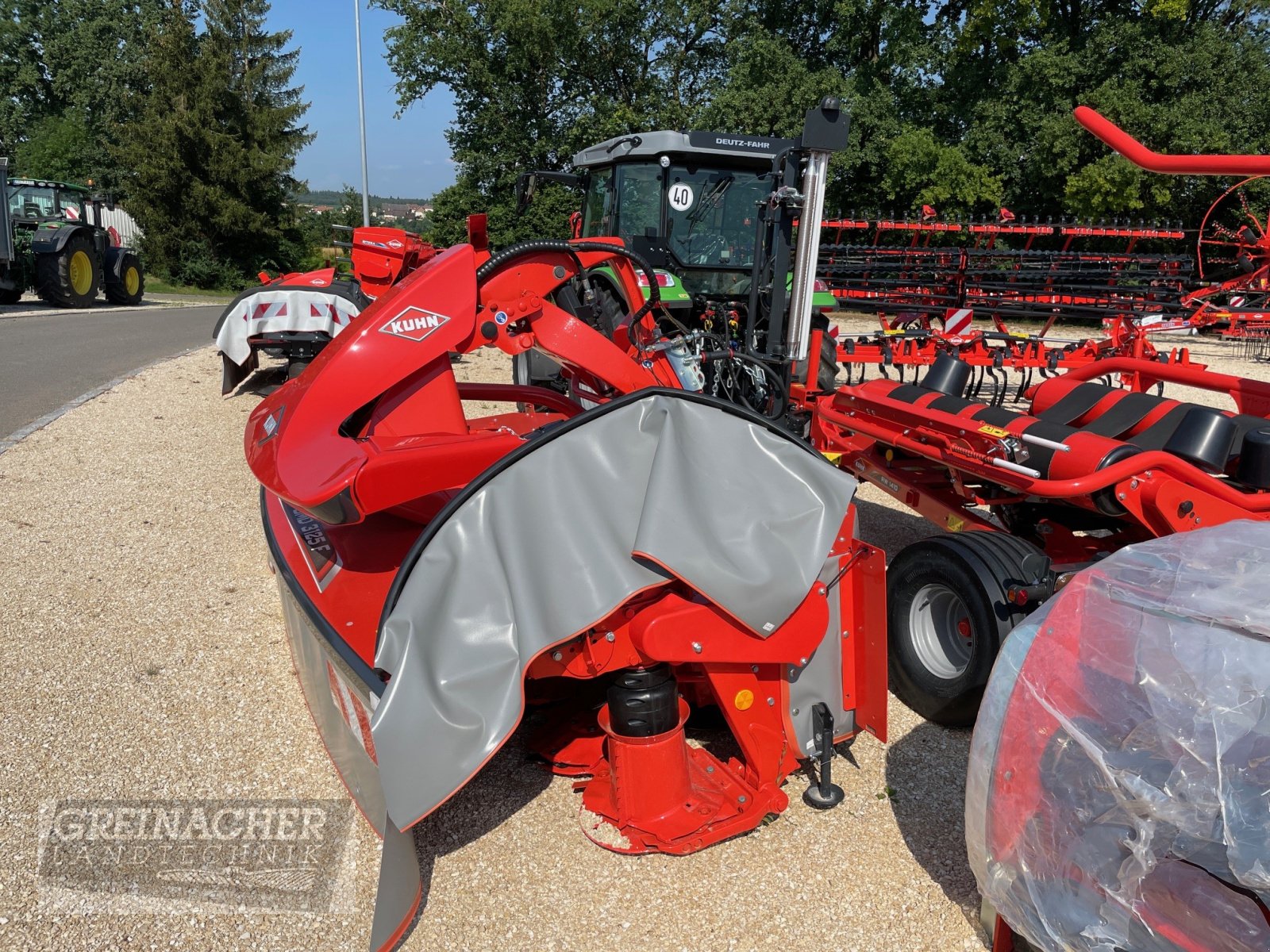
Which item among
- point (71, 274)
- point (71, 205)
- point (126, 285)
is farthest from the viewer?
point (126, 285)

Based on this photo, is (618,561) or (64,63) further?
(64,63)

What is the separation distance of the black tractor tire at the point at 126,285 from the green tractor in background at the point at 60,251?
0.02m

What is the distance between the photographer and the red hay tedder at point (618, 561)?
202 cm

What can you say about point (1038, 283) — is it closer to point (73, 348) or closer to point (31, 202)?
point (73, 348)

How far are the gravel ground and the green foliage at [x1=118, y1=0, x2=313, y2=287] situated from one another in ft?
77.5

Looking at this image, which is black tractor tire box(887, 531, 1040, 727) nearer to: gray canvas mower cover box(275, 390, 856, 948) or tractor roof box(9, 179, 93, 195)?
gray canvas mower cover box(275, 390, 856, 948)

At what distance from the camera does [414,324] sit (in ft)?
8.42

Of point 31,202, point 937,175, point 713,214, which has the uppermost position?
point 937,175

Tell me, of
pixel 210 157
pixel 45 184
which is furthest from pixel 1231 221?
pixel 210 157

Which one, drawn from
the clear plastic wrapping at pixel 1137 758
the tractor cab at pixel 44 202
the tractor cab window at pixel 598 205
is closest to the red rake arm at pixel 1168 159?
the clear plastic wrapping at pixel 1137 758

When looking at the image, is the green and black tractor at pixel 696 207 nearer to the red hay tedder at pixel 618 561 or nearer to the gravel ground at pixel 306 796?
the gravel ground at pixel 306 796

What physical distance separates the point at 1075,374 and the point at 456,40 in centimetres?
2460

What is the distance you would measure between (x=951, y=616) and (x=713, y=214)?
5070 mm

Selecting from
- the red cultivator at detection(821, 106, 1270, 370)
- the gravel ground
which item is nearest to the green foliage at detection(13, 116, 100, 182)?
the red cultivator at detection(821, 106, 1270, 370)
